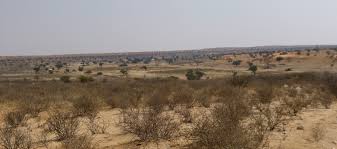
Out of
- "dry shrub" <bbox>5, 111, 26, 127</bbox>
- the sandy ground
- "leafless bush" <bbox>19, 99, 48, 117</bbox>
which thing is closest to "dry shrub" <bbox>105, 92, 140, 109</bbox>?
the sandy ground

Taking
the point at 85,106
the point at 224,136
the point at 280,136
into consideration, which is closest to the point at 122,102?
the point at 85,106

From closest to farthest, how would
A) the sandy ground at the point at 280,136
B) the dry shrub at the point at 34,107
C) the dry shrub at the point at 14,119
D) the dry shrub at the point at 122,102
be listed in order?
the sandy ground at the point at 280,136 < the dry shrub at the point at 14,119 < the dry shrub at the point at 34,107 < the dry shrub at the point at 122,102

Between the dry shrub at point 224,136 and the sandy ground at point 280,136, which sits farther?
the sandy ground at point 280,136

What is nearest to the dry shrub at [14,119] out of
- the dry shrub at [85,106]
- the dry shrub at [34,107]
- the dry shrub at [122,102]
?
the dry shrub at [34,107]

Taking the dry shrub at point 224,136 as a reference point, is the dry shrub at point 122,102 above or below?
below

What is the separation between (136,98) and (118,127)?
7.49 m

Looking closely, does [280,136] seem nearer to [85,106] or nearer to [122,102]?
[85,106]

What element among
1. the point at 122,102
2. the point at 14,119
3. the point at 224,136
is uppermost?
the point at 224,136

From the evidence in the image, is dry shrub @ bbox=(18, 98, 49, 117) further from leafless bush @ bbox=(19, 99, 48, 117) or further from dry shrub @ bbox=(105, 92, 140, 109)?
dry shrub @ bbox=(105, 92, 140, 109)

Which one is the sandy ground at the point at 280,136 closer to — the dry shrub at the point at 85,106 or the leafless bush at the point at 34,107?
the leafless bush at the point at 34,107

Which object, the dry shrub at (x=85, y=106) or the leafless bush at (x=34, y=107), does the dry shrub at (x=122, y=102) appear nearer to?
A: the dry shrub at (x=85, y=106)

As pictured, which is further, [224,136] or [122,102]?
[122,102]

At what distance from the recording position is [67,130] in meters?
11.4

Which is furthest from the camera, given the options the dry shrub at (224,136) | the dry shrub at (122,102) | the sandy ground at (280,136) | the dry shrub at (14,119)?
the dry shrub at (122,102)
